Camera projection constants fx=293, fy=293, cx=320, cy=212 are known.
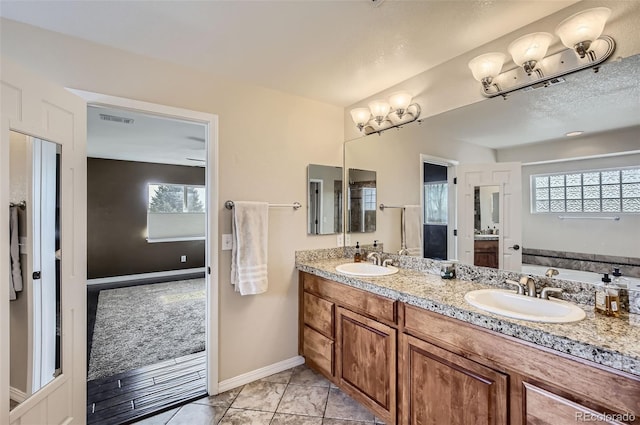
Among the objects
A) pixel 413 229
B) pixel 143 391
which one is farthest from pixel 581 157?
pixel 143 391

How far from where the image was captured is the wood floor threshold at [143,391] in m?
1.95

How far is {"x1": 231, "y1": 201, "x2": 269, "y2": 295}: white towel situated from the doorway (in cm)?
16

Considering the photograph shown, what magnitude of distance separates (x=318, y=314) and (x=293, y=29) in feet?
6.47

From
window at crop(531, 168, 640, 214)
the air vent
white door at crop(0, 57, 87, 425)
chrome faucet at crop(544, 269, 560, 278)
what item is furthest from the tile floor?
the air vent

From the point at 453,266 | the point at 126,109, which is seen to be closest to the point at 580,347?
the point at 453,266

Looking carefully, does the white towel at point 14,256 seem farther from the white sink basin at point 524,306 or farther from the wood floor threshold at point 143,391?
the white sink basin at point 524,306

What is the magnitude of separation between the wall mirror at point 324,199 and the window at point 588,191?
1.57 metres

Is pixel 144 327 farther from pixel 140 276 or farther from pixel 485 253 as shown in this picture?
pixel 485 253

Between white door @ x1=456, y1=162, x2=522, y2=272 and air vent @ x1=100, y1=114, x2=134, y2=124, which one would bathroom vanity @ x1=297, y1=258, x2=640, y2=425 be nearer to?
white door @ x1=456, y1=162, x2=522, y2=272

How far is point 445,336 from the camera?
A: 1.43 m

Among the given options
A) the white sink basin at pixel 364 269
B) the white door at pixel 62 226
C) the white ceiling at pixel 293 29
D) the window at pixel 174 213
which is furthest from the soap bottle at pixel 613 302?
the window at pixel 174 213

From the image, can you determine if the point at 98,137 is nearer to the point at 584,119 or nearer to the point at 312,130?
the point at 312,130

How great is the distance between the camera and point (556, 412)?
41.9 inches

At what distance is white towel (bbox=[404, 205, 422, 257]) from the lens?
227 centimetres
